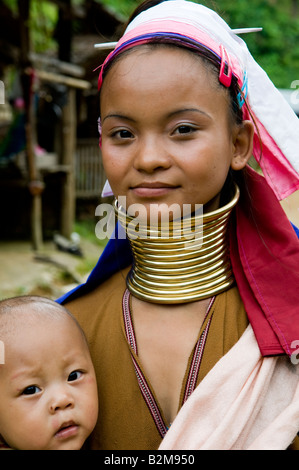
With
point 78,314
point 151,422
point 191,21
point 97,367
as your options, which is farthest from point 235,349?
point 191,21

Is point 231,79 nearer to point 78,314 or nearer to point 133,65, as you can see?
point 133,65

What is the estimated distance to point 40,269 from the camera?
7.18m

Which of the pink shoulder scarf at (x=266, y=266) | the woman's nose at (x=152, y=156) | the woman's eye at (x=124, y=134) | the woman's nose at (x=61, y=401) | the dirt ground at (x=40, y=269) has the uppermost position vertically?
the woman's eye at (x=124, y=134)

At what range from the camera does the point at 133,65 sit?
1.38 meters

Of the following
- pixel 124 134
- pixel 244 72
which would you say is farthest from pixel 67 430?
pixel 244 72

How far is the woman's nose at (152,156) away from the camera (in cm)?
133

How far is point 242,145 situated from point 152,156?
1.12ft

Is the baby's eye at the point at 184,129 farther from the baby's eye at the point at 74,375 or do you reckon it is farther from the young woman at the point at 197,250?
the baby's eye at the point at 74,375

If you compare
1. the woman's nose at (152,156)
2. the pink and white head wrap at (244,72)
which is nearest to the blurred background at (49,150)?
the pink and white head wrap at (244,72)

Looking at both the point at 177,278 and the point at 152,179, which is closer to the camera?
the point at 152,179

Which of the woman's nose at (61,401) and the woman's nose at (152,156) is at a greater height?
the woman's nose at (152,156)

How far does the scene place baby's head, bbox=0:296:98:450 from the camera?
1.36 meters

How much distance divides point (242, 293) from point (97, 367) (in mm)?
492

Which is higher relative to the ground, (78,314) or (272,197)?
(272,197)
